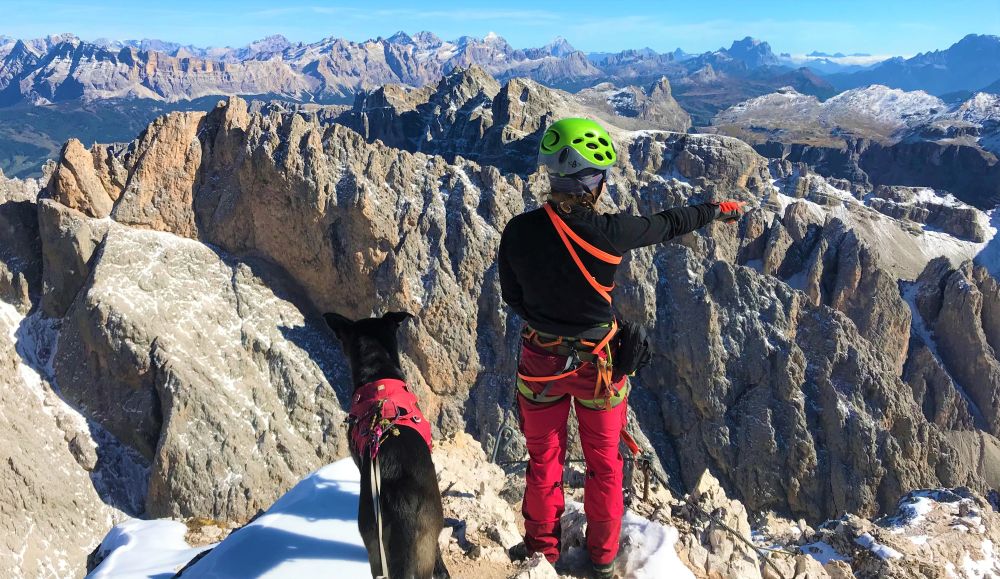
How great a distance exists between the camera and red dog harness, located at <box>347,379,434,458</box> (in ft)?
19.9

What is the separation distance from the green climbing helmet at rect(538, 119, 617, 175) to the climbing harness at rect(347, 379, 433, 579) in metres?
3.24

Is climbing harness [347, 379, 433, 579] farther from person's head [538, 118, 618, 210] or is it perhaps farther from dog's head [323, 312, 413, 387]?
person's head [538, 118, 618, 210]

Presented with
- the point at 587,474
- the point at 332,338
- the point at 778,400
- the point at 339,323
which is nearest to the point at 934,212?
the point at 778,400

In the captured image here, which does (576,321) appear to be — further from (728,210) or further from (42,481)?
(42,481)

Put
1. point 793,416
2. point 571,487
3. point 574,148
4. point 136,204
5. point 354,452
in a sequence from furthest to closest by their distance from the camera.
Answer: point 793,416, point 136,204, point 571,487, point 354,452, point 574,148

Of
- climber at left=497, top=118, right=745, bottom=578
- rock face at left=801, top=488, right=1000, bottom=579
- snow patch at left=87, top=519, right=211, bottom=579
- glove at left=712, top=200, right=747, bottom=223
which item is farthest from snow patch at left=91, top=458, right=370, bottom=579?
rock face at left=801, top=488, right=1000, bottom=579

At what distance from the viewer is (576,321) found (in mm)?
5949

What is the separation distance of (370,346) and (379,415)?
165 centimetres

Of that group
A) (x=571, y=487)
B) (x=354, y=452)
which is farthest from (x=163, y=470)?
(x=354, y=452)

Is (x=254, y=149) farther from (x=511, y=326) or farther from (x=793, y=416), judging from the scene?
(x=793, y=416)

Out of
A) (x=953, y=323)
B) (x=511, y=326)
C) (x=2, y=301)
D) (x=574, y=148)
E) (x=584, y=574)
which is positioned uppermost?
(x=574, y=148)

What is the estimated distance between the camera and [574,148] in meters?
5.78

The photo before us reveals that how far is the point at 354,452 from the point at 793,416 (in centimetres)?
5590

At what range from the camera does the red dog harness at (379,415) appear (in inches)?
239
